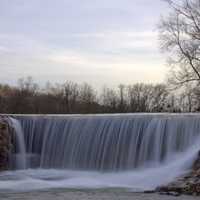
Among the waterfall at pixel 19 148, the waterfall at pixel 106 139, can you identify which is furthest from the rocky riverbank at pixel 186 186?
the waterfall at pixel 19 148

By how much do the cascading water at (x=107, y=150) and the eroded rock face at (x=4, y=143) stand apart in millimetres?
894

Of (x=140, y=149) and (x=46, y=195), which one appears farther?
(x=140, y=149)

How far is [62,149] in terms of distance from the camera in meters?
21.5

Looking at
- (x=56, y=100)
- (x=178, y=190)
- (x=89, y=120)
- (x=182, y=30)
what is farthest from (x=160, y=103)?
(x=178, y=190)

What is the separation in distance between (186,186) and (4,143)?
9.26 meters

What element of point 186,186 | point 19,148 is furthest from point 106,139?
point 186,186

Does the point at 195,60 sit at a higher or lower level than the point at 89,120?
higher

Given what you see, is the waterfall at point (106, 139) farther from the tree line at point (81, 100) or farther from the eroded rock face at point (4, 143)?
the tree line at point (81, 100)

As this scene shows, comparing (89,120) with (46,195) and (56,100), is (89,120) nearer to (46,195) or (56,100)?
(46,195)

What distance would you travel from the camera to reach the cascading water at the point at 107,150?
1694 centimetres

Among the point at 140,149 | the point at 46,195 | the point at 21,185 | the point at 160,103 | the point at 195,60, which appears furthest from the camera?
the point at 160,103

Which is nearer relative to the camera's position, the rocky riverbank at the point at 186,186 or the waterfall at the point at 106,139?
the rocky riverbank at the point at 186,186

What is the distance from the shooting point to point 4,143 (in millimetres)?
21297

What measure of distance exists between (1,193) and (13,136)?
7781 mm
